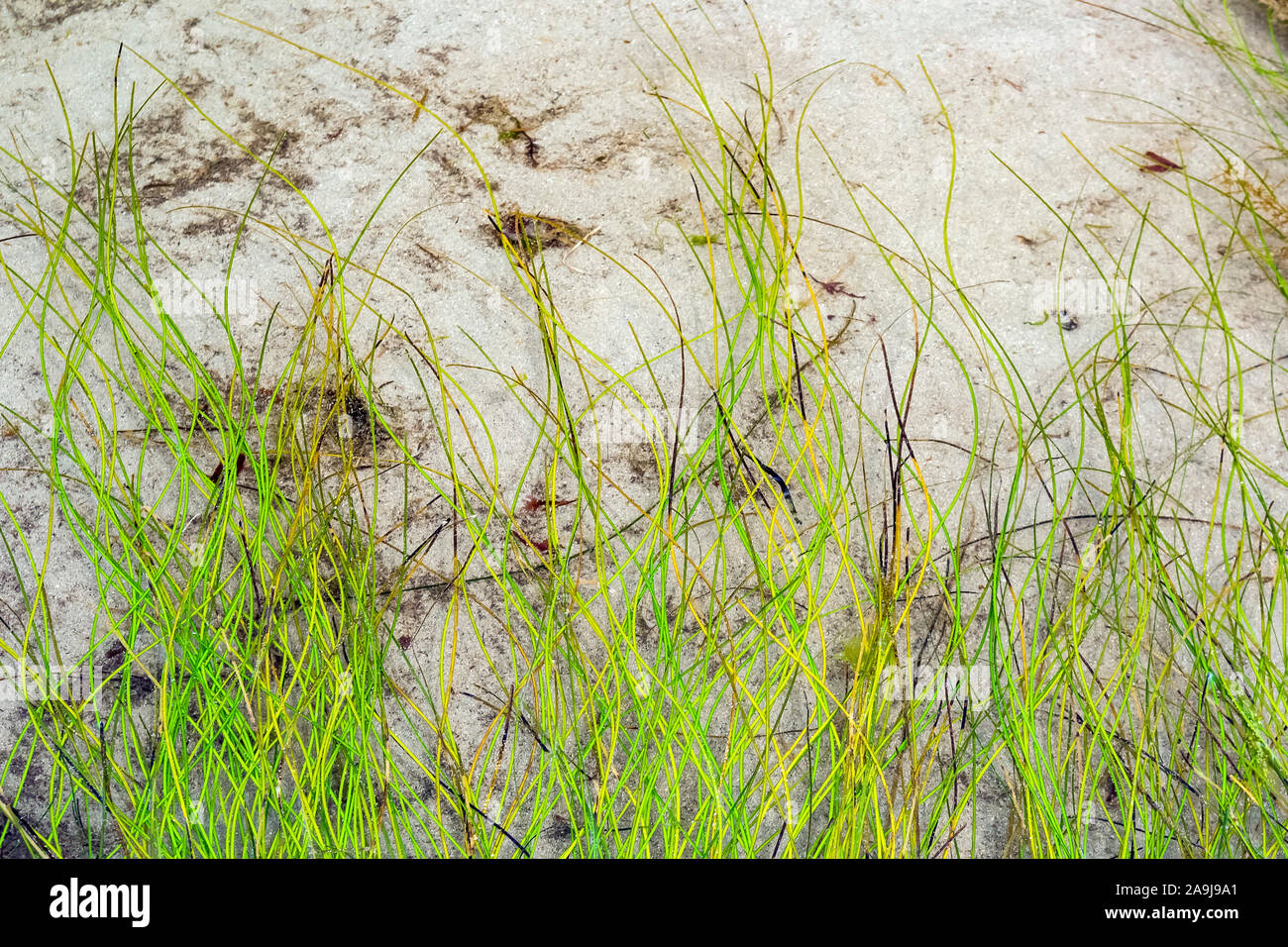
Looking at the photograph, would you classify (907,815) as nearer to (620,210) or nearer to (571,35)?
(620,210)

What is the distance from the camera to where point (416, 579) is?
1480 mm

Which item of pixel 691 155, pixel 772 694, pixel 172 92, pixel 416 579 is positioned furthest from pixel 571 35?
pixel 772 694
